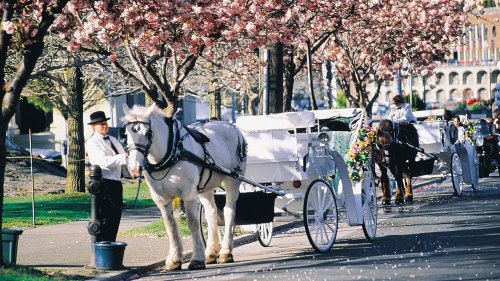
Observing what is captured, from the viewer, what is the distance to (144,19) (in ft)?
41.7

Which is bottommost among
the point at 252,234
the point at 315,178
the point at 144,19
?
the point at 252,234

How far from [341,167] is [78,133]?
13.1 meters

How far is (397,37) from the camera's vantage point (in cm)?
2783

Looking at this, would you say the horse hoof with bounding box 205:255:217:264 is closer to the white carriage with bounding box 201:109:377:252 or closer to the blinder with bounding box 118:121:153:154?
the white carriage with bounding box 201:109:377:252

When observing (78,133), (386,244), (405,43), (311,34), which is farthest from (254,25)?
(405,43)

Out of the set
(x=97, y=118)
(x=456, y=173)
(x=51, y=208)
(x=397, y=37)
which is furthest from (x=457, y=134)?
(x=97, y=118)

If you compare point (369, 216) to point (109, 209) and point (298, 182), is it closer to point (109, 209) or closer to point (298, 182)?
point (298, 182)

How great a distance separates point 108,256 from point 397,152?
31.6ft

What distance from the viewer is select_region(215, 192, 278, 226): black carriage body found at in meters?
11.5

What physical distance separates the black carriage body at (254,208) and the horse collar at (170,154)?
1.87 meters

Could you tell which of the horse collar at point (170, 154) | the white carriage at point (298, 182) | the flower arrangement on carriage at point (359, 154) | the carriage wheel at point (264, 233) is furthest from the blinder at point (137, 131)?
the flower arrangement on carriage at point (359, 154)

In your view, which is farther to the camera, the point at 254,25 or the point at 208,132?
the point at 254,25

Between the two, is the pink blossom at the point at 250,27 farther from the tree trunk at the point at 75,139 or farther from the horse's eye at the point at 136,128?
the tree trunk at the point at 75,139

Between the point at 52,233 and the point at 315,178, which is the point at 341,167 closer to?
A: the point at 315,178
